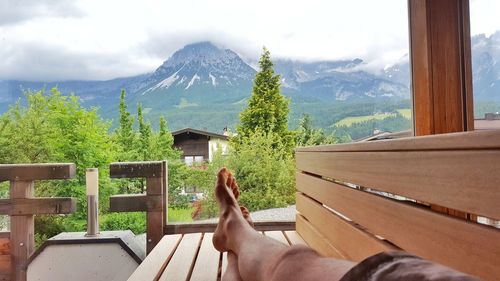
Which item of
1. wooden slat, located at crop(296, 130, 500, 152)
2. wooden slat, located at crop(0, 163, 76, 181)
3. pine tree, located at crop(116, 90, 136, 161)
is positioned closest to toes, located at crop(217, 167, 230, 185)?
wooden slat, located at crop(296, 130, 500, 152)

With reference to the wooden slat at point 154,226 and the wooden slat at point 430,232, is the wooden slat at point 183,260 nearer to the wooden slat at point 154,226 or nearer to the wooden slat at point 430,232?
the wooden slat at point 154,226

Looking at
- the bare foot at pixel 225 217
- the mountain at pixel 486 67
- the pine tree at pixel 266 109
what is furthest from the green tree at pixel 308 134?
the bare foot at pixel 225 217

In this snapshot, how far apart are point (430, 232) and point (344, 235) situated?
0.62 meters

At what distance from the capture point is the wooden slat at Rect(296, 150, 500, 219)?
608 mm

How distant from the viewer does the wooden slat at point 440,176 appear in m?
0.61

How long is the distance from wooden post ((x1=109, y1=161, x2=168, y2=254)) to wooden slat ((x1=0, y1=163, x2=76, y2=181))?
356mm

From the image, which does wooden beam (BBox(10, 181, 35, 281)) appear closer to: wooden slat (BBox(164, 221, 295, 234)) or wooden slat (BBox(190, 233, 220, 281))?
wooden slat (BBox(164, 221, 295, 234))

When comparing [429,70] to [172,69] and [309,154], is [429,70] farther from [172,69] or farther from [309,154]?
[172,69]

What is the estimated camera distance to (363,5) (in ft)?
13.5

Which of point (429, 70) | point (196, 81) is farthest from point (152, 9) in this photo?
point (429, 70)

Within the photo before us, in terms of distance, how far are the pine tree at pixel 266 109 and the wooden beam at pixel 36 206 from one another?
176 centimetres

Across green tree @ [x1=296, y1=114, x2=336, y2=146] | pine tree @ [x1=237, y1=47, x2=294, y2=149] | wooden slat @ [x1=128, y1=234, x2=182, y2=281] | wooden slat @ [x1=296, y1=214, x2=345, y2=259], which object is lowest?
wooden slat @ [x1=128, y1=234, x2=182, y2=281]

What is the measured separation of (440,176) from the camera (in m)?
0.76

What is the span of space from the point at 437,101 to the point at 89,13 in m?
4.17
